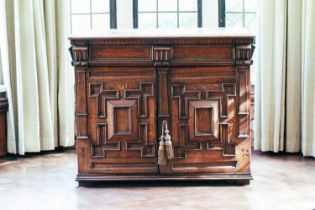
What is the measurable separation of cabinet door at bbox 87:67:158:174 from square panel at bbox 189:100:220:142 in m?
0.25

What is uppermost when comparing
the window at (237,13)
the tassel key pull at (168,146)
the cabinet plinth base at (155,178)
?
the window at (237,13)

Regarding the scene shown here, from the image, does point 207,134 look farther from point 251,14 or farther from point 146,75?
point 251,14

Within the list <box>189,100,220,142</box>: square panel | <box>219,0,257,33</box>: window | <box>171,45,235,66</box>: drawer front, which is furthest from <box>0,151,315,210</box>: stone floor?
Answer: <box>219,0,257,33</box>: window

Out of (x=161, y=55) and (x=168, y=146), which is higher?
(x=161, y=55)

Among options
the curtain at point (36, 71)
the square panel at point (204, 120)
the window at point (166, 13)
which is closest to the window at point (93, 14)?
the window at point (166, 13)

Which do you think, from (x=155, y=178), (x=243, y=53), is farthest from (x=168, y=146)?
(x=243, y=53)

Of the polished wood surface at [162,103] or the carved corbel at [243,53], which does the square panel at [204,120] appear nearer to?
the polished wood surface at [162,103]

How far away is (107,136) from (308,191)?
1362 millimetres

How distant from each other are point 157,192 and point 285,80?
1634 mm

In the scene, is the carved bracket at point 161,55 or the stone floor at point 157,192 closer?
the stone floor at point 157,192

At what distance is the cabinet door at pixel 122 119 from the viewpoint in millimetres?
3658

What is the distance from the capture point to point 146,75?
366 cm

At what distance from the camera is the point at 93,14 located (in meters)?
5.04

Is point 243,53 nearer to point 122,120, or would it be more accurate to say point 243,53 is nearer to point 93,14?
point 122,120
